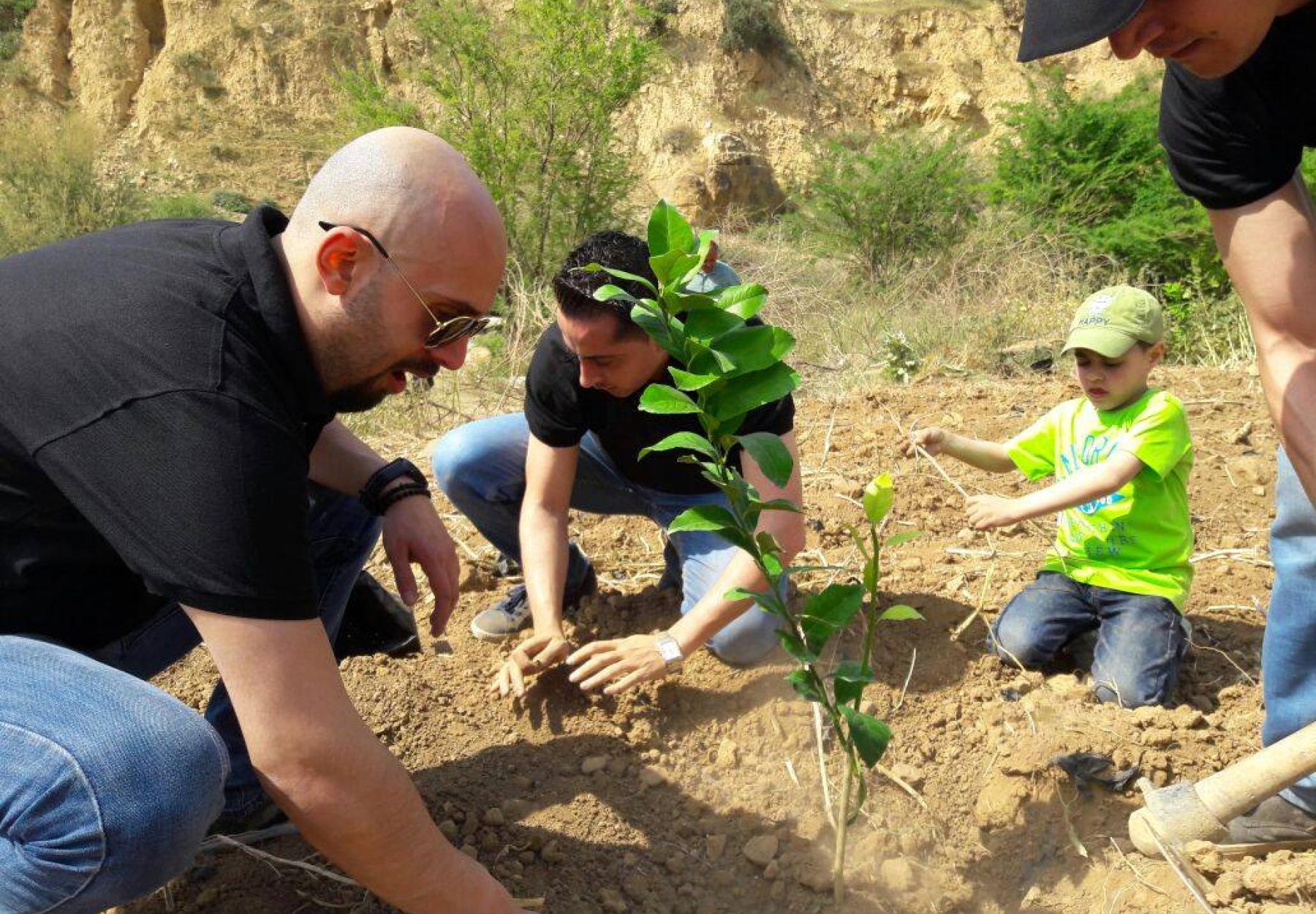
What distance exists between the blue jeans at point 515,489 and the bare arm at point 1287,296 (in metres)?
1.45

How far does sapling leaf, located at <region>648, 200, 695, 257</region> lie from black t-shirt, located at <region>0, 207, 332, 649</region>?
55cm

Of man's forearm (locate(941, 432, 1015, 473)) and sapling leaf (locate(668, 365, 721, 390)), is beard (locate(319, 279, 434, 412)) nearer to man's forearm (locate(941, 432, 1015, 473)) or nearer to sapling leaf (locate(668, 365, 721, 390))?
sapling leaf (locate(668, 365, 721, 390))

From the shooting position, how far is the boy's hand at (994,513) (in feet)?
7.86

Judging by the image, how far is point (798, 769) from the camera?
2168 mm

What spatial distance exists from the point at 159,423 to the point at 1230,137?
5.81ft

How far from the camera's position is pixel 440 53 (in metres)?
10.5

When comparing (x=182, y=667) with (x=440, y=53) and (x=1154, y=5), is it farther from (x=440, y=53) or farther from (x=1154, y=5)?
(x=440, y=53)

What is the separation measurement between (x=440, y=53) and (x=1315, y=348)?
411 inches

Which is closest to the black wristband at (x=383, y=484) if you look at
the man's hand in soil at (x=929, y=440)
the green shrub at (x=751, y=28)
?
the man's hand in soil at (x=929, y=440)

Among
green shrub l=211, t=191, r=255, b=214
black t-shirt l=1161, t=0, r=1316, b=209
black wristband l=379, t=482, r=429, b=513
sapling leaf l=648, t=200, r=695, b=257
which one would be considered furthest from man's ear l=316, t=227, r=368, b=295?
green shrub l=211, t=191, r=255, b=214

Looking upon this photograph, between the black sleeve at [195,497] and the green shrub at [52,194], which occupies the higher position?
the black sleeve at [195,497]

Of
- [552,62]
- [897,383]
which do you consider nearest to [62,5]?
[552,62]

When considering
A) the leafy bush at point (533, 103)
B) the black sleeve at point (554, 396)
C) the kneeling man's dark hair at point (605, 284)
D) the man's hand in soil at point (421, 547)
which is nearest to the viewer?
the man's hand in soil at point (421, 547)

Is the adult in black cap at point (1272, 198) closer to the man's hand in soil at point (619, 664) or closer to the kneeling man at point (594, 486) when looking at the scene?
the kneeling man at point (594, 486)
